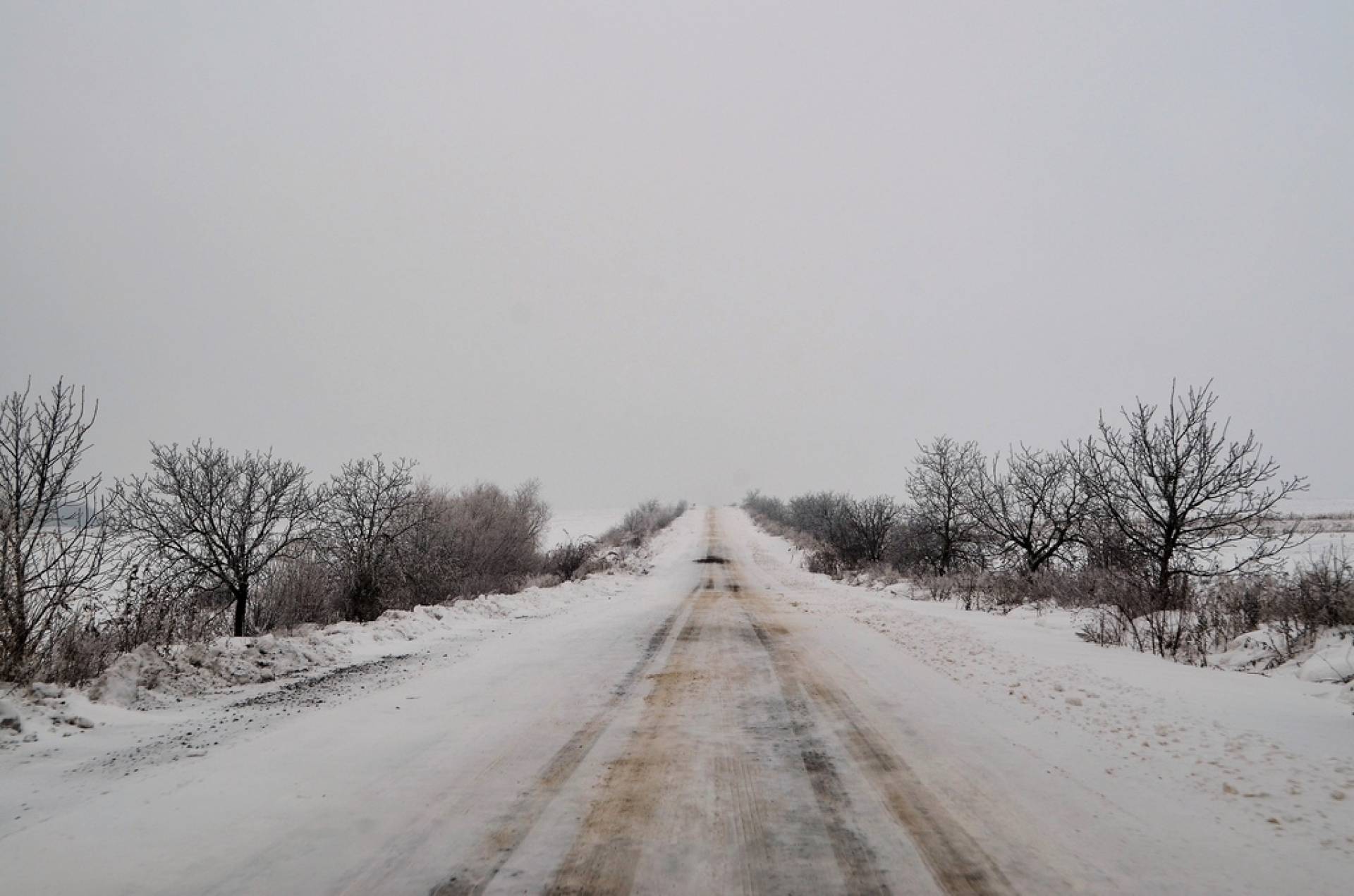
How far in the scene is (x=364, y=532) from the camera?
16312mm

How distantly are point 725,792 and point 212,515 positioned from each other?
42.2ft

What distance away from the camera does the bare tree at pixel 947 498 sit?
821 inches

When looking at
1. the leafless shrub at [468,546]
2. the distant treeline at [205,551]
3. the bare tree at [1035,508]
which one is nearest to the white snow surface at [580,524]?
the leafless shrub at [468,546]

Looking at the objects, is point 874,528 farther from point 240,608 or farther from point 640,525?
point 640,525

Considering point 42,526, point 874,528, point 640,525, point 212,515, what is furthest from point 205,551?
point 640,525

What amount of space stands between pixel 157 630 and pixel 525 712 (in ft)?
19.3

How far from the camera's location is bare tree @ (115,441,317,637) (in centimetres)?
1246

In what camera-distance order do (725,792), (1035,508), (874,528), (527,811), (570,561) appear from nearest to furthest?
(527,811) → (725,792) → (1035,508) → (570,561) → (874,528)

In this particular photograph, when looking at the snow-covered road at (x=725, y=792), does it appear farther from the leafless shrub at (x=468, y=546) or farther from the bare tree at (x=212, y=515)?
the leafless shrub at (x=468, y=546)

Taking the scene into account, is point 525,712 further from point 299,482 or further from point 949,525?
point 949,525

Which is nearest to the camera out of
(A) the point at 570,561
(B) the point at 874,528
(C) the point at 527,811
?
(C) the point at 527,811

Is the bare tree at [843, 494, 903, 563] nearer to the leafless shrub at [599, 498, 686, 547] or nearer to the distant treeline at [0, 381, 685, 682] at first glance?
the distant treeline at [0, 381, 685, 682]

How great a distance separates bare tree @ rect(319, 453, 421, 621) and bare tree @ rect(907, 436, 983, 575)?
16.0 meters

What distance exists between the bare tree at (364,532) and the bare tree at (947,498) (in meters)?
16.0
